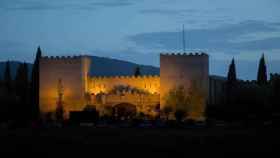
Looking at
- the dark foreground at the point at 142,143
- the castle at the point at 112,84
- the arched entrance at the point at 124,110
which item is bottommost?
the dark foreground at the point at 142,143

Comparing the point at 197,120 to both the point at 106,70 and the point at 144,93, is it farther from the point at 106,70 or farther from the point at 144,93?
the point at 106,70

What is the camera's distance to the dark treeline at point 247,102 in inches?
1869

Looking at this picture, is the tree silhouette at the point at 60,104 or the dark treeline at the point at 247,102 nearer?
the dark treeline at the point at 247,102

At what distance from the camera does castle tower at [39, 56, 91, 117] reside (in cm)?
5197

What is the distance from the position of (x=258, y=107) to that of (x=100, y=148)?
23.0 m

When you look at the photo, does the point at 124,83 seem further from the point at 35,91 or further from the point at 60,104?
the point at 35,91

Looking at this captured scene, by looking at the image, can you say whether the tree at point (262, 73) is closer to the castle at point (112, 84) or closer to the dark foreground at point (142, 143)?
the castle at point (112, 84)

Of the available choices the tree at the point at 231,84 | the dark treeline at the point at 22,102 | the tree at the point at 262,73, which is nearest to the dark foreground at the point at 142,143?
the dark treeline at the point at 22,102

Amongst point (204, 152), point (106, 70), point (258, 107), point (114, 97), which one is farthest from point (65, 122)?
point (106, 70)

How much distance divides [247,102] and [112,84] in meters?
9.61

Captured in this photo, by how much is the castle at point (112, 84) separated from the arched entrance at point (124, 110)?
0.20 m

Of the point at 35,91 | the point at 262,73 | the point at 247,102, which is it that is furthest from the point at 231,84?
the point at 35,91

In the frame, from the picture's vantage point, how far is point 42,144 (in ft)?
93.8

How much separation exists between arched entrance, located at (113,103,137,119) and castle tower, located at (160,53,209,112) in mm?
2102
